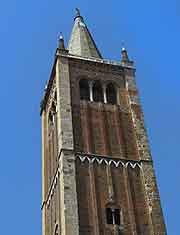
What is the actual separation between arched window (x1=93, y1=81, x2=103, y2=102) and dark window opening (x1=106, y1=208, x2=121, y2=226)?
8.60m

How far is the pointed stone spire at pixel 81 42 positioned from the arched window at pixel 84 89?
10.1ft

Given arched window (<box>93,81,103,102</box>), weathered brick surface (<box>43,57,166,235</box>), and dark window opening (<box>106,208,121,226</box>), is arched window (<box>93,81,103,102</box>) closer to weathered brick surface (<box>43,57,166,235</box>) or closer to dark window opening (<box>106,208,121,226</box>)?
weathered brick surface (<box>43,57,166,235</box>)

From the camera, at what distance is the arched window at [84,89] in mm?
35469

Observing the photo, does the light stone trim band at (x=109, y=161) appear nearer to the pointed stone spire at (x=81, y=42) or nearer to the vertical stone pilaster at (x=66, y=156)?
the vertical stone pilaster at (x=66, y=156)

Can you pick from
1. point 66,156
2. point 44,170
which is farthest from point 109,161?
point 44,170

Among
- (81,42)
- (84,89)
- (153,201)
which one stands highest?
(81,42)

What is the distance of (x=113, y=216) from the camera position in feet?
95.6

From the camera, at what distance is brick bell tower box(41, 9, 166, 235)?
28984 mm

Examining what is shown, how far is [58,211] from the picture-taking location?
29766 mm

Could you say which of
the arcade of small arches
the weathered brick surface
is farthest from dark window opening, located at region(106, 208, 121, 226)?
the arcade of small arches

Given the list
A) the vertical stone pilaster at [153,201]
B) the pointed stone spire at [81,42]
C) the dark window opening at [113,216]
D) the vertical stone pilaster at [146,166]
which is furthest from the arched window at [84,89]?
the dark window opening at [113,216]

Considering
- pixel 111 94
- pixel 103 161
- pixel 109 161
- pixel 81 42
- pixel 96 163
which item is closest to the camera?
pixel 96 163

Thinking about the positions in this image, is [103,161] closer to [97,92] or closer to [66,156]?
[66,156]

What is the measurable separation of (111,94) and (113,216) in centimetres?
991
